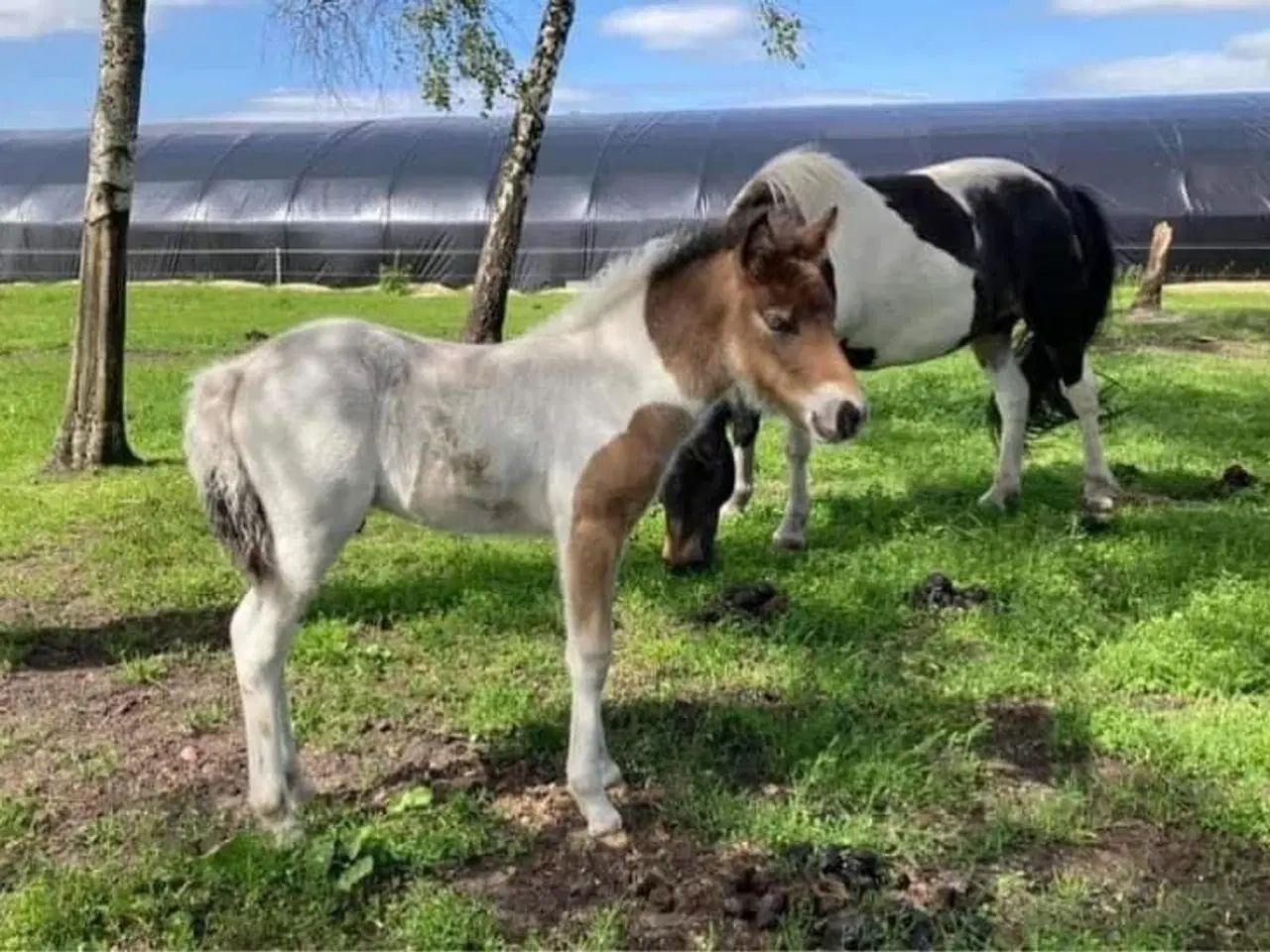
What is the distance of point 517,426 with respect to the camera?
12.3ft

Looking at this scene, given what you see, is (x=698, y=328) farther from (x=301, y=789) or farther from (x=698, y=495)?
(x=698, y=495)

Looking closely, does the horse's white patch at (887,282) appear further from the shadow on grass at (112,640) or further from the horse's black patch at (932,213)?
the shadow on grass at (112,640)

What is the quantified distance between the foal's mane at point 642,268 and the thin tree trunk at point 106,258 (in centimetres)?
494

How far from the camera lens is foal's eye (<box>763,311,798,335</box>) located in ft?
11.8

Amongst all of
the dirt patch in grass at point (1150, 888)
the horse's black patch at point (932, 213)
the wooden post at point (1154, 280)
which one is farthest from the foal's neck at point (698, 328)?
the wooden post at point (1154, 280)

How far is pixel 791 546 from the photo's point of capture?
6.75 metres

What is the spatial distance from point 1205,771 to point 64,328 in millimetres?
14891

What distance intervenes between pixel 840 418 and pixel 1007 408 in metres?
4.36

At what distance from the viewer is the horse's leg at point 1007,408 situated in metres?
7.51

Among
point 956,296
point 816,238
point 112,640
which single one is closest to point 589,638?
point 816,238

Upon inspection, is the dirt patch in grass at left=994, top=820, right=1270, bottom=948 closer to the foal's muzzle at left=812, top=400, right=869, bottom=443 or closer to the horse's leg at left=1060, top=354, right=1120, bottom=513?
the foal's muzzle at left=812, top=400, right=869, bottom=443

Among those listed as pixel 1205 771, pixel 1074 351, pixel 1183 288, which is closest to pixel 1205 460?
pixel 1074 351

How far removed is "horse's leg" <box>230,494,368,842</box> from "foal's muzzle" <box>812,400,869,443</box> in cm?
123

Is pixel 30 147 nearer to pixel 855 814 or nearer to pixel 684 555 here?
pixel 684 555
